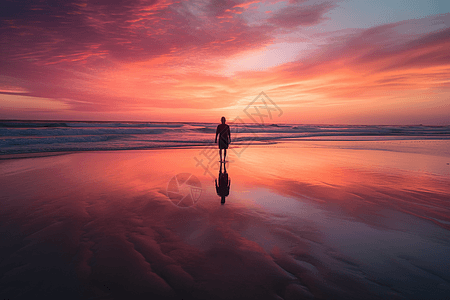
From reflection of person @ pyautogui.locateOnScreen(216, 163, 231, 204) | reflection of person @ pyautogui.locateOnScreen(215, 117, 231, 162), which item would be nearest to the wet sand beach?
reflection of person @ pyautogui.locateOnScreen(216, 163, 231, 204)

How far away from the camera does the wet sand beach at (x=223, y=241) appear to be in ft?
7.98

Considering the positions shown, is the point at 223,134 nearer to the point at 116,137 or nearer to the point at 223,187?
the point at 223,187

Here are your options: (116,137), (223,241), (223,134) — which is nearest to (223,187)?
(223,241)

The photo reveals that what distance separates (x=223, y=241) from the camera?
11.1 feet

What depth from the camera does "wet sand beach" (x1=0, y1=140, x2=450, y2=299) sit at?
2434 millimetres

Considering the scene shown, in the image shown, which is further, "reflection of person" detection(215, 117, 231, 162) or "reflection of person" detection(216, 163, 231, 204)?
"reflection of person" detection(215, 117, 231, 162)

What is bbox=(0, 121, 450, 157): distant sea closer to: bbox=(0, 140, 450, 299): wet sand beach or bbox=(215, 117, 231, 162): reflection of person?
bbox=(215, 117, 231, 162): reflection of person

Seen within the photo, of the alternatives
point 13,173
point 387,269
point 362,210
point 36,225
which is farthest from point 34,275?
point 13,173

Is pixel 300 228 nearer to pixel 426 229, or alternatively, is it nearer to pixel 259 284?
pixel 259 284

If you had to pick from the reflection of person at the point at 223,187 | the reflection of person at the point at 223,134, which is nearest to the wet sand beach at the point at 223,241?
the reflection of person at the point at 223,187

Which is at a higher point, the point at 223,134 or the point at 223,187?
the point at 223,134

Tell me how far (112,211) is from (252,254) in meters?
3.18

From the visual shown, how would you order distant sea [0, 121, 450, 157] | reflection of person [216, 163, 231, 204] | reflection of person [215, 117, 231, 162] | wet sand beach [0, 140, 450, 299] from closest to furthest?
wet sand beach [0, 140, 450, 299] < reflection of person [216, 163, 231, 204] < reflection of person [215, 117, 231, 162] < distant sea [0, 121, 450, 157]

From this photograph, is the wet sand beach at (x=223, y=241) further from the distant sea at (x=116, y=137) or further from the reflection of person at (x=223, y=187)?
the distant sea at (x=116, y=137)
